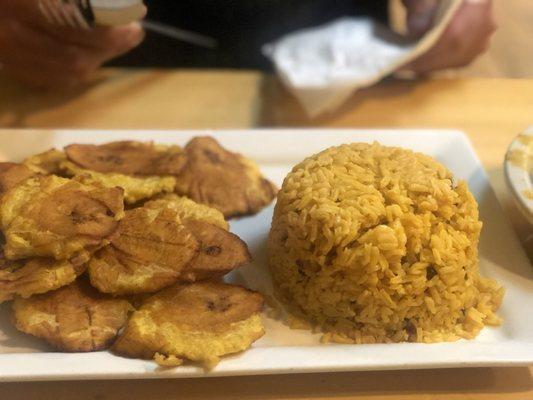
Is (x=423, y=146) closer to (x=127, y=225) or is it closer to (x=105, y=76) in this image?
(x=127, y=225)

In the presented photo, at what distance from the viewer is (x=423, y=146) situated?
5.24 ft

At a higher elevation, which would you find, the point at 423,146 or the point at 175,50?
the point at 175,50

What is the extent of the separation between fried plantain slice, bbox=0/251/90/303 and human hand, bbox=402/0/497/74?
52.2 inches

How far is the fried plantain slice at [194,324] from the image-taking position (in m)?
1.01

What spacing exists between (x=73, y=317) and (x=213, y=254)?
0.90ft

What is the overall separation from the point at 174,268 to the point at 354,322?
1.21 ft

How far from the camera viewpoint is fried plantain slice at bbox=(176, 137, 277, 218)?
137 centimetres


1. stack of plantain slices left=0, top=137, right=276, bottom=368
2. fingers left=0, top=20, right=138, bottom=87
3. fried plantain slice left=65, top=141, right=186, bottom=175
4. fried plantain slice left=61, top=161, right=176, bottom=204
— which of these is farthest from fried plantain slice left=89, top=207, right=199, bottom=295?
fingers left=0, top=20, right=138, bottom=87

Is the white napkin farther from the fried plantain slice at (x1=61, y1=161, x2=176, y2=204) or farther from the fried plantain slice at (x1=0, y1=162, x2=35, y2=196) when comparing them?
the fried plantain slice at (x1=0, y1=162, x2=35, y2=196)

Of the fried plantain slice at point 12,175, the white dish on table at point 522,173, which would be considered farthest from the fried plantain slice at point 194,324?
the white dish on table at point 522,173

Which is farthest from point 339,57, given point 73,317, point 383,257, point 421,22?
point 73,317

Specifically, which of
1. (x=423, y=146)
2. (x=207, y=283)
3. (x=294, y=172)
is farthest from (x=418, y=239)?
(x=423, y=146)

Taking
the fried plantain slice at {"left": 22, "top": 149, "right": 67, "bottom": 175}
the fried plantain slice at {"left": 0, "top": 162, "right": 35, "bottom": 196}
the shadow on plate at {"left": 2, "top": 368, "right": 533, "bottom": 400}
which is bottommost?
the shadow on plate at {"left": 2, "top": 368, "right": 533, "bottom": 400}

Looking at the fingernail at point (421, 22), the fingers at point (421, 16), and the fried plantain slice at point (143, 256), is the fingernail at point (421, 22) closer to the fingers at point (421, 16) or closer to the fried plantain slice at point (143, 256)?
the fingers at point (421, 16)
